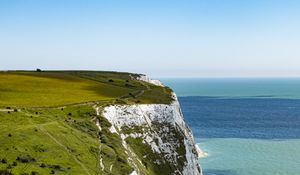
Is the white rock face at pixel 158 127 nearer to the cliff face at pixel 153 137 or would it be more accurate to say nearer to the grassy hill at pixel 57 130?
the cliff face at pixel 153 137

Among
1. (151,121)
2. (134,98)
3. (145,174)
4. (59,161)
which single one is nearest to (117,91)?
(134,98)

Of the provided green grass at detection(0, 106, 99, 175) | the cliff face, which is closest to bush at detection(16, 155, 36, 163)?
green grass at detection(0, 106, 99, 175)

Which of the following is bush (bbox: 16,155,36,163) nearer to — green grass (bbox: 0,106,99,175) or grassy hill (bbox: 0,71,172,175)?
grassy hill (bbox: 0,71,172,175)

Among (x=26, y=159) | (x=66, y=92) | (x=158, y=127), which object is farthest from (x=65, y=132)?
(x=66, y=92)

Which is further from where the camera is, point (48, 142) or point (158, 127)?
point (158, 127)

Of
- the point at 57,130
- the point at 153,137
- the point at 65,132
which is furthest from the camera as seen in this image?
the point at 153,137

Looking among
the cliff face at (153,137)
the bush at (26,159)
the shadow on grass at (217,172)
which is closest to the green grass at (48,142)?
the bush at (26,159)

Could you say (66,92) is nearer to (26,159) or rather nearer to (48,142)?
(48,142)
